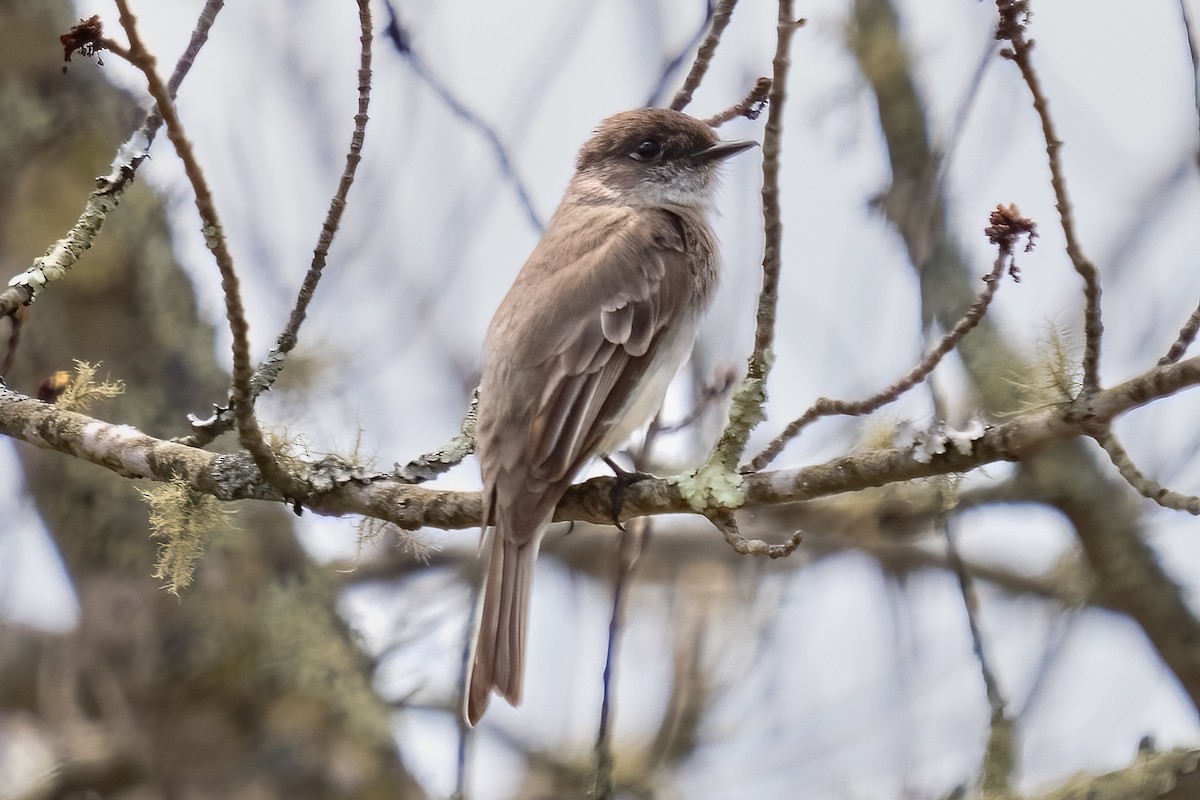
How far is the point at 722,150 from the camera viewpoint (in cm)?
514

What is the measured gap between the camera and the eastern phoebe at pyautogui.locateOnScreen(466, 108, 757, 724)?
3920 millimetres

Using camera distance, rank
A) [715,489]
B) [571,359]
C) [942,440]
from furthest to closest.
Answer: [571,359], [715,489], [942,440]

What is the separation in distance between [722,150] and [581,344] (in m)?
1.32

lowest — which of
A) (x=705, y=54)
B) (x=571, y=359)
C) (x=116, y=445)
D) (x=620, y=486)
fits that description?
(x=620, y=486)

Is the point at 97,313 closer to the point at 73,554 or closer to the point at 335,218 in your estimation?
the point at 73,554

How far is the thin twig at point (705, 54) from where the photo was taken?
4109 mm

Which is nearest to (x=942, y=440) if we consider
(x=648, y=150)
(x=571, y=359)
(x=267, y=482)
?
(x=571, y=359)

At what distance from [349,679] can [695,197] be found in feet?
9.19

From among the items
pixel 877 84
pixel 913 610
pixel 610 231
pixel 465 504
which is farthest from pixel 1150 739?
pixel 877 84

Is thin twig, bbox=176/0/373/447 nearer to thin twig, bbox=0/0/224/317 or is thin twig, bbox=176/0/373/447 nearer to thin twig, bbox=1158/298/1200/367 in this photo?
thin twig, bbox=0/0/224/317

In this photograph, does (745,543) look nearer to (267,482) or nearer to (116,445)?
(267,482)

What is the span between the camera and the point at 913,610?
211 inches

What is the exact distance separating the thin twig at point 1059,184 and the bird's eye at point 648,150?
284cm

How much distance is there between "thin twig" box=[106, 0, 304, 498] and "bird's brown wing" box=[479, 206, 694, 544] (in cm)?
70
